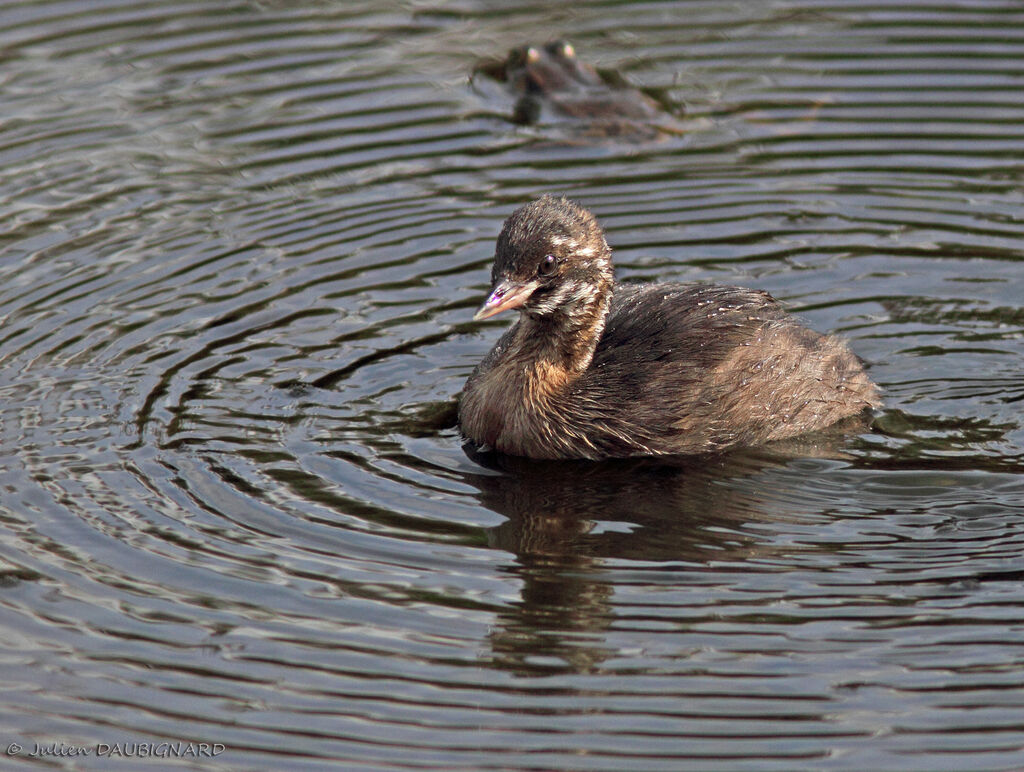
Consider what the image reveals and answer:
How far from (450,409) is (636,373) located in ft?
3.73

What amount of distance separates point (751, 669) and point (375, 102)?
7.84m

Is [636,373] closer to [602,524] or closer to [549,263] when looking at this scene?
[549,263]

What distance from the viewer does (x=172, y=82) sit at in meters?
14.0

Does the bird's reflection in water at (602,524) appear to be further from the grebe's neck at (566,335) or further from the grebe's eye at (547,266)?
the grebe's eye at (547,266)

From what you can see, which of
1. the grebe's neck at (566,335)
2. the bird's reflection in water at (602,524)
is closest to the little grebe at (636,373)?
the grebe's neck at (566,335)

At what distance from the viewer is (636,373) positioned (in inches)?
378

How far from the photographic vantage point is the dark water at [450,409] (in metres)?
6.87

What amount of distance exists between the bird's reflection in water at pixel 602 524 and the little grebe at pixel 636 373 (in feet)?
0.49

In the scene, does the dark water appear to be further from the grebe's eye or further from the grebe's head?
the grebe's eye

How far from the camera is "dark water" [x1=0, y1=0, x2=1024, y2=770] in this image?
270 inches

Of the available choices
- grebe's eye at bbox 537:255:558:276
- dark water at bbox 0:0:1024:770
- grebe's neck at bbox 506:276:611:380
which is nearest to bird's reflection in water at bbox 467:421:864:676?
dark water at bbox 0:0:1024:770

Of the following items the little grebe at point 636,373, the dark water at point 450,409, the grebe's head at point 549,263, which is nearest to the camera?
the dark water at point 450,409

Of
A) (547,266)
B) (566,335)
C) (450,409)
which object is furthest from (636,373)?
(450,409)

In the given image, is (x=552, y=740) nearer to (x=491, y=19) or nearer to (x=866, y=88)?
(x=866, y=88)
